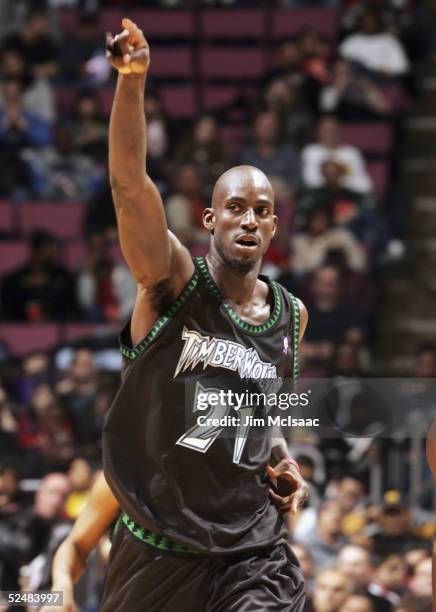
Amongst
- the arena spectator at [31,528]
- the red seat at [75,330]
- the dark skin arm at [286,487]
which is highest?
the dark skin arm at [286,487]

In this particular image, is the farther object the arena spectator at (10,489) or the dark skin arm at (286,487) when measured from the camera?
the arena spectator at (10,489)

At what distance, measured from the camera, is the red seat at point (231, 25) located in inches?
496

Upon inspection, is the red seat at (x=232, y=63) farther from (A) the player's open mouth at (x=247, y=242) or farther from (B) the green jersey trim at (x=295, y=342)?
(A) the player's open mouth at (x=247, y=242)

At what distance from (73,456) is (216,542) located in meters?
4.65

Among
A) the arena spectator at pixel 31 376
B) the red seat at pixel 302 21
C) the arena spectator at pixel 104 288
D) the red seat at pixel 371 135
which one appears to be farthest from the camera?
the red seat at pixel 302 21

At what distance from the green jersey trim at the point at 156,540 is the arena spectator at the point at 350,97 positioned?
801 cm

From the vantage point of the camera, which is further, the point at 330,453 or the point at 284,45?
the point at 284,45

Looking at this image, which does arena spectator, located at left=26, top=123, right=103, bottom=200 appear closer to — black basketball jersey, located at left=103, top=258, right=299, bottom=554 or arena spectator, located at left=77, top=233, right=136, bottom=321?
arena spectator, located at left=77, top=233, right=136, bottom=321

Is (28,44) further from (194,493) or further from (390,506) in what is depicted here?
(194,493)

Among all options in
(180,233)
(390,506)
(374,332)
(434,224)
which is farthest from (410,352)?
(390,506)

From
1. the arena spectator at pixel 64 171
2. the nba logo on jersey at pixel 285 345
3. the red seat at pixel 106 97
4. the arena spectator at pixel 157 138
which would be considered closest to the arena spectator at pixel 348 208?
the arena spectator at pixel 157 138

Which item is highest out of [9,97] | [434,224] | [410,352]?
[9,97]

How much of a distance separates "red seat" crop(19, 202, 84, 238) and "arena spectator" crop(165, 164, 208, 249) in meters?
0.82

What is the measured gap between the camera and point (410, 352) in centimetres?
1077
